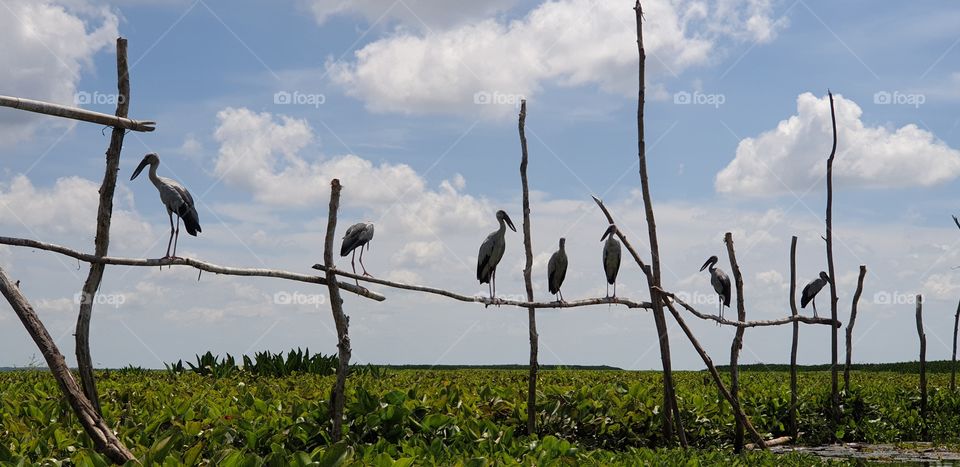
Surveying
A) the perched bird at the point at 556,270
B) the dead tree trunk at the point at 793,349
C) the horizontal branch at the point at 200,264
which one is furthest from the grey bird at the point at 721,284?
the horizontal branch at the point at 200,264

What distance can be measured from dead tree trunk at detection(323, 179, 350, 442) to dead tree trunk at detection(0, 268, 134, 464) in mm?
1762

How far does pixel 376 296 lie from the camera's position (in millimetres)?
7527

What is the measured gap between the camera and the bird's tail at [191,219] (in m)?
A: 8.62

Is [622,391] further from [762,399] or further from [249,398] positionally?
[249,398]

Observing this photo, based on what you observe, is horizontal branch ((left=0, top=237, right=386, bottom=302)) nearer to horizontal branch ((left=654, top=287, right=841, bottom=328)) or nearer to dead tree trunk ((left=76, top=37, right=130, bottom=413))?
dead tree trunk ((left=76, top=37, right=130, bottom=413))

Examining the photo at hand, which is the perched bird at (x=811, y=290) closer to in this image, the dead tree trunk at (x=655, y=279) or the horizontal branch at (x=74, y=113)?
the dead tree trunk at (x=655, y=279)

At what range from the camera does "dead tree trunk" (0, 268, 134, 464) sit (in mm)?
5586

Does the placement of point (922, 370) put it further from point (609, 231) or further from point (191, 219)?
point (191, 219)

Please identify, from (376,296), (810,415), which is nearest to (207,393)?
(376,296)

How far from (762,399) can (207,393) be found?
26.2 feet

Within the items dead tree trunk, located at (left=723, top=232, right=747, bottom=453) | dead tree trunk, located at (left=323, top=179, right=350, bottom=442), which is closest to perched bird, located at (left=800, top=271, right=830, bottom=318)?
dead tree trunk, located at (left=723, top=232, right=747, bottom=453)

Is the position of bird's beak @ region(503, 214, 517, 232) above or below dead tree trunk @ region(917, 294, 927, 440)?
above

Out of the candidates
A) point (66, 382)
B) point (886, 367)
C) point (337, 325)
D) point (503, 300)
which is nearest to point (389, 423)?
point (337, 325)

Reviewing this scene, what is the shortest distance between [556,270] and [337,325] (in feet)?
15.6
